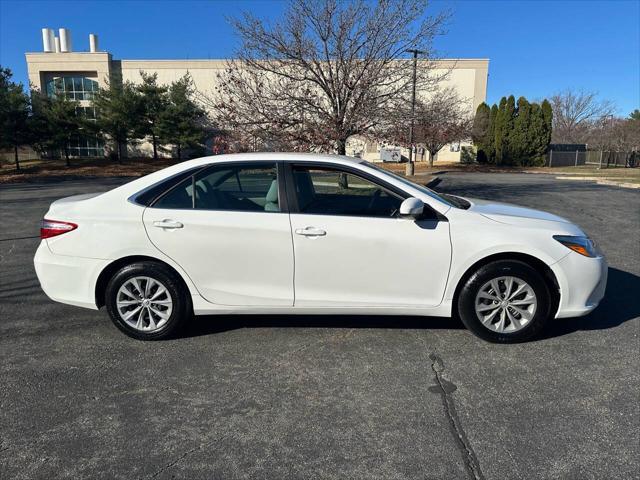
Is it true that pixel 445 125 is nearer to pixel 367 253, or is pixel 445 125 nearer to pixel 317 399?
pixel 367 253

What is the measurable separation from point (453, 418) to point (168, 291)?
2.49 metres

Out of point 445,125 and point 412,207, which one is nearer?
point 412,207

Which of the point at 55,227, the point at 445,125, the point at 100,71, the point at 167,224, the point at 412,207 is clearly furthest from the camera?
the point at 100,71

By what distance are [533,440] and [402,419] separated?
0.76m

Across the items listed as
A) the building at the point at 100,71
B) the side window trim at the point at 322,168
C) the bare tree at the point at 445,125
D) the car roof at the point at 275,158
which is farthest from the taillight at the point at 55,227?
the building at the point at 100,71

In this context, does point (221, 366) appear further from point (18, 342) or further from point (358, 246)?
point (18, 342)

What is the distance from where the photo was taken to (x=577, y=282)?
3730mm

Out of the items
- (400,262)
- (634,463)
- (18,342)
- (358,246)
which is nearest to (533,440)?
(634,463)

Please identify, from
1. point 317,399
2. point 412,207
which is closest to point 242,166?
point 412,207

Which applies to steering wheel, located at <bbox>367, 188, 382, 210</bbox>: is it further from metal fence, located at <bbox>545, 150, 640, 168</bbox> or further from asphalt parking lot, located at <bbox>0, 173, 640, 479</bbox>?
metal fence, located at <bbox>545, 150, 640, 168</bbox>

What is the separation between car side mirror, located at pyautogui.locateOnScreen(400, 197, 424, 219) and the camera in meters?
3.58

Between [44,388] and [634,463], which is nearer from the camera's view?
[634,463]

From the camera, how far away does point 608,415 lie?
9.36 feet

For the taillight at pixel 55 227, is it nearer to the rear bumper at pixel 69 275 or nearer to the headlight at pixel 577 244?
the rear bumper at pixel 69 275
